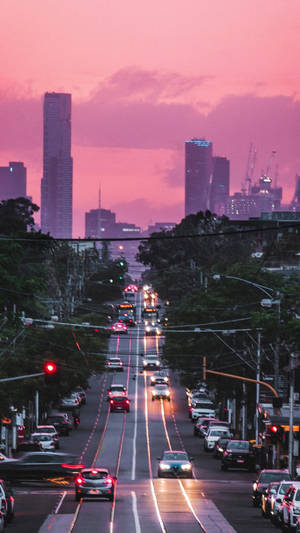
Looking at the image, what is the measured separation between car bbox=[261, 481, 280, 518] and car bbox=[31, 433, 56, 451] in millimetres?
34069

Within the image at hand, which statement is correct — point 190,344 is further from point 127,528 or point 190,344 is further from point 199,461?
point 127,528

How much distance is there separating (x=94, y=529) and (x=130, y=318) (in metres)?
137

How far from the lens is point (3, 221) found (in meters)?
159

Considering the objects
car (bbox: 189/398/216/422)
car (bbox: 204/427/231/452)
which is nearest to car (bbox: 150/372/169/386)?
car (bbox: 189/398/216/422)

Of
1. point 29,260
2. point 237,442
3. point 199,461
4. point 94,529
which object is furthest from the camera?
point 29,260

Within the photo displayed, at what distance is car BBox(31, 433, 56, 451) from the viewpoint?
81.6 m

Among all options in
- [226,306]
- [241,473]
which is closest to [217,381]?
[226,306]

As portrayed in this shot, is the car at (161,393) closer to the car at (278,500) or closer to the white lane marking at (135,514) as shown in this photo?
the white lane marking at (135,514)

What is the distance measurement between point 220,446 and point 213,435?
6.25 metres

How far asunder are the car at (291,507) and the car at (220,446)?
1459 inches

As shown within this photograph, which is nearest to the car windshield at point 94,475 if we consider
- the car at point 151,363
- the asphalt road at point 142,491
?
the asphalt road at point 142,491

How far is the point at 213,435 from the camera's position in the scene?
287 ft

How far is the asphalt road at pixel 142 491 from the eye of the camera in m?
45.2

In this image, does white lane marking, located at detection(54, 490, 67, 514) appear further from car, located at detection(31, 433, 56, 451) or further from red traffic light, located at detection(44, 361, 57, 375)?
car, located at detection(31, 433, 56, 451)
